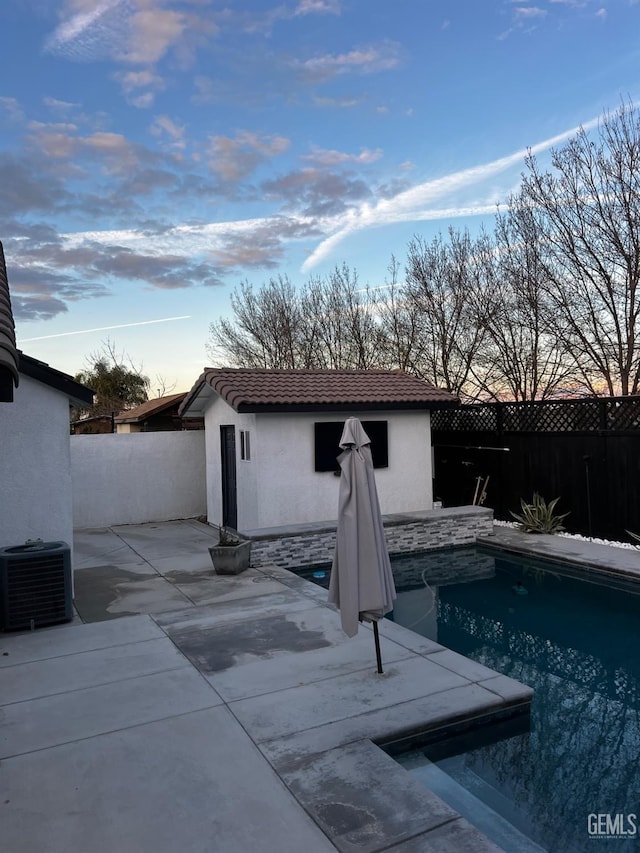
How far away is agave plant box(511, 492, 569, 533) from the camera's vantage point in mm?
12250

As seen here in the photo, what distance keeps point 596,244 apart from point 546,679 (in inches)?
510

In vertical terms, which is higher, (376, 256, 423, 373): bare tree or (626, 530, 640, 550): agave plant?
(376, 256, 423, 373): bare tree

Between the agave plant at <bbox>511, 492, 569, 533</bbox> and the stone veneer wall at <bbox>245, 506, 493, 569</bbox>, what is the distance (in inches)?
28.6

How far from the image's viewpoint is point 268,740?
435 centimetres

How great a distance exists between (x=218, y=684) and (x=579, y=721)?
10.8ft

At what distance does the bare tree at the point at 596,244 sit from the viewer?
14500 mm

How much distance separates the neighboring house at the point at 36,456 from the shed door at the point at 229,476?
Answer: 18.3 ft

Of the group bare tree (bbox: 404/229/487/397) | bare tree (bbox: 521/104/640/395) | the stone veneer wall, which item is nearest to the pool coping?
the stone veneer wall

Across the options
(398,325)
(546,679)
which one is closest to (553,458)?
(546,679)

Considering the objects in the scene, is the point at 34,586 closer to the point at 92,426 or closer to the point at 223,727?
the point at 223,727

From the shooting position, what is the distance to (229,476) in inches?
539

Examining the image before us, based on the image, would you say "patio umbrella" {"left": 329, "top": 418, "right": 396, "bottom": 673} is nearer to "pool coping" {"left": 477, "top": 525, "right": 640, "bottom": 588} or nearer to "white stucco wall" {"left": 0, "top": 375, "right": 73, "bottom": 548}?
"white stucco wall" {"left": 0, "top": 375, "right": 73, "bottom": 548}

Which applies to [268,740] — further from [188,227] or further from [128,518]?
[188,227]

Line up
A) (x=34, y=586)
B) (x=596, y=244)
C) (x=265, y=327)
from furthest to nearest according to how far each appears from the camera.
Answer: (x=265, y=327), (x=596, y=244), (x=34, y=586)
